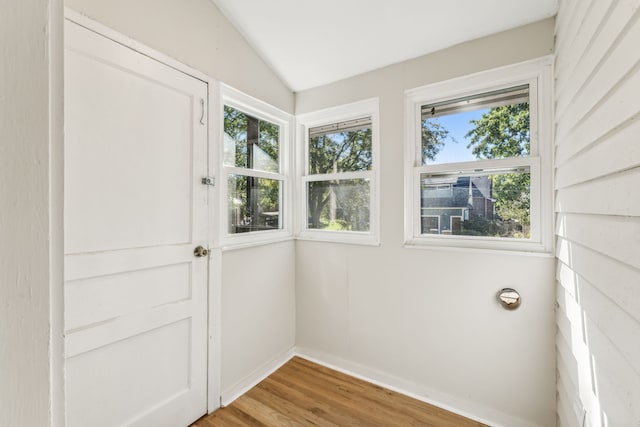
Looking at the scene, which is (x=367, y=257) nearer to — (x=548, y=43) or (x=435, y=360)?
(x=435, y=360)

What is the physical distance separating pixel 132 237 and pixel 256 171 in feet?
3.28

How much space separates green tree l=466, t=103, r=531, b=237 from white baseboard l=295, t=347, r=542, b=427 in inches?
44.9

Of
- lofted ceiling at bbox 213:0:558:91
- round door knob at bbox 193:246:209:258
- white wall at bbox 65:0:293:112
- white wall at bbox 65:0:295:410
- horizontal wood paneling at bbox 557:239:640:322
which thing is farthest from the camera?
round door knob at bbox 193:246:209:258

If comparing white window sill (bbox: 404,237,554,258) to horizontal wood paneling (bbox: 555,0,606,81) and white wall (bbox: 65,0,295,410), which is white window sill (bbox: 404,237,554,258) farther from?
white wall (bbox: 65,0,295,410)

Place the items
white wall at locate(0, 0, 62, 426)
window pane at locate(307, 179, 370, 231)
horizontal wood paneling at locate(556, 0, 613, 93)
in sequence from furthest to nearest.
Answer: window pane at locate(307, 179, 370, 231) → horizontal wood paneling at locate(556, 0, 613, 93) → white wall at locate(0, 0, 62, 426)

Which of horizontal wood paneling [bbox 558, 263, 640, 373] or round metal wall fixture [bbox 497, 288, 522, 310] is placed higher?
horizontal wood paneling [bbox 558, 263, 640, 373]

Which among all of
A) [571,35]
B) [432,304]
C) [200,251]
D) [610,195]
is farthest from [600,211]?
[200,251]

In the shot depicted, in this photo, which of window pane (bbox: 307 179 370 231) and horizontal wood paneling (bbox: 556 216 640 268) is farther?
window pane (bbox: 307 179 370 231)

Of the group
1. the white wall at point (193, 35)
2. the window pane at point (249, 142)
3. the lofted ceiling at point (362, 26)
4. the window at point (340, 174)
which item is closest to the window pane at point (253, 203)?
the window pane at point (249, 142)

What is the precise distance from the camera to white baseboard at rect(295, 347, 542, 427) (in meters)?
1.73

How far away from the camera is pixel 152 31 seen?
1.52 m

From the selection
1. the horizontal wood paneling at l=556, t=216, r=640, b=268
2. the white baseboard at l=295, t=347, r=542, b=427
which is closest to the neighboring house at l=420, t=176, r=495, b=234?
the horizontal wood paneling at l=556, t=216, r=640, b=268

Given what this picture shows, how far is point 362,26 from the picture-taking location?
181 cm

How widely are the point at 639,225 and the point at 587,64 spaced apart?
72cm
